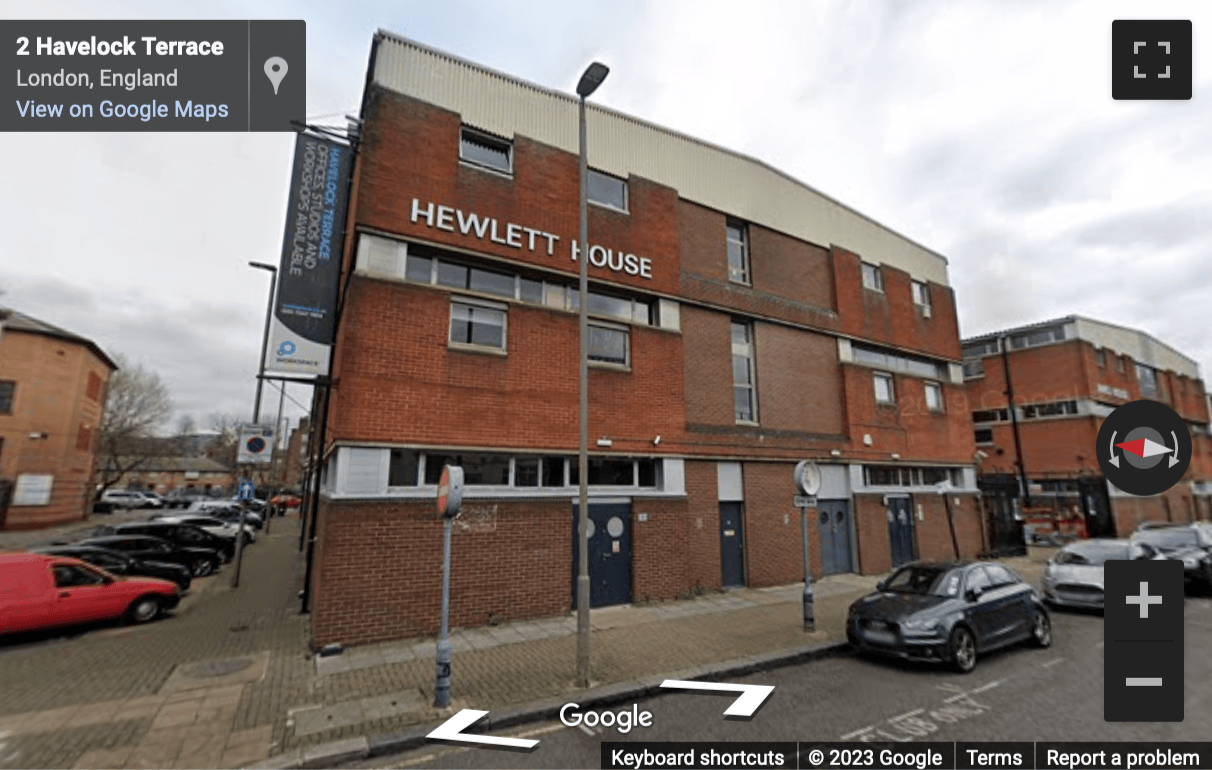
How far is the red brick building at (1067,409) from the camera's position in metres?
28.8

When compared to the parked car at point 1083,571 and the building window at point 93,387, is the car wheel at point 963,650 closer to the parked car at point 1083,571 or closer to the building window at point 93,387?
the parked car at point 1083,571

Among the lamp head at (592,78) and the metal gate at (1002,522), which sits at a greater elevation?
the lamp head at (592,78)

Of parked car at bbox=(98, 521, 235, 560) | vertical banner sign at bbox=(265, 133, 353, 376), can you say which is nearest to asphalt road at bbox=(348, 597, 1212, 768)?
vertical banner sign at bbox=(265, 133, 353, 376)

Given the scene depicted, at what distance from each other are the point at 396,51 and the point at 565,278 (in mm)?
5687

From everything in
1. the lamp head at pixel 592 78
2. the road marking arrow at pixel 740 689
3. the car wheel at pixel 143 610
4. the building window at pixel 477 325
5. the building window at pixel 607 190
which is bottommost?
the road marking arrow at pixel 740 689

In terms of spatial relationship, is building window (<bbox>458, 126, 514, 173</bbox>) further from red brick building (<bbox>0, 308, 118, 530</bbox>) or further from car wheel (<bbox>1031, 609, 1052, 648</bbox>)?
red brick building (<bbox>0, 308, 118, 530</bbox>)

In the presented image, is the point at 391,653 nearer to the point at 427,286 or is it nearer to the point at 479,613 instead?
the point at 479,613

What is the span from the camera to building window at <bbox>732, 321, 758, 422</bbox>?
14773mm

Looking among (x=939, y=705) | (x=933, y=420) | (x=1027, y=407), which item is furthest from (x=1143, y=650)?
(x=1027, y=407)

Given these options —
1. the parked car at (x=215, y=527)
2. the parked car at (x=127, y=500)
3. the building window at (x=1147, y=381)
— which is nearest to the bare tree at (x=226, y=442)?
the parked car at (x=127, y=500)

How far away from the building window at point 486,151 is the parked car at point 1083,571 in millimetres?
15849

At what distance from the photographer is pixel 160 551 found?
51.1 ft

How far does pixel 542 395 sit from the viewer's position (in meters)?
11.1

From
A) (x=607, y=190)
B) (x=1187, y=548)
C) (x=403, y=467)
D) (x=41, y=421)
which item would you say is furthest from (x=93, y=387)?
(x=1187, y=548)
